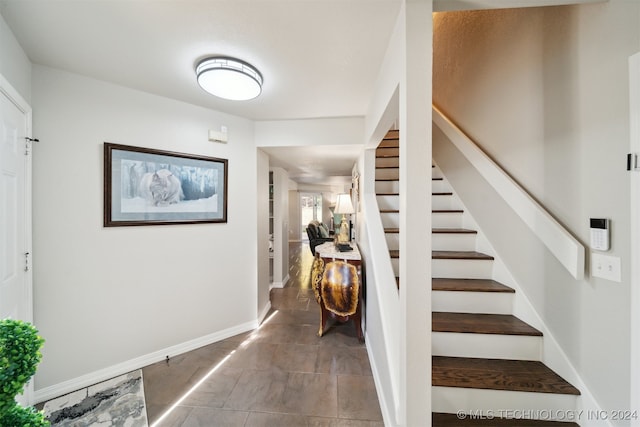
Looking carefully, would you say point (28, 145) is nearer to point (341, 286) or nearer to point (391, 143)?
point (341, 286)

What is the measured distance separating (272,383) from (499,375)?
159 centimetres

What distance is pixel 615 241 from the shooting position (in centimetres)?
108

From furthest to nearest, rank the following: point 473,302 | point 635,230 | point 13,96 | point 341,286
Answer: point 341,286 < point 473,302 < point 13,96 < point 635,230

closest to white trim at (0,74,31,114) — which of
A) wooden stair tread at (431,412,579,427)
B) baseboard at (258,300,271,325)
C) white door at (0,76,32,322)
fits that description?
white door at (0,76,32,322)

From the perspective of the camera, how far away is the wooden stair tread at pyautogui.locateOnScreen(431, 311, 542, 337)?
149 cm

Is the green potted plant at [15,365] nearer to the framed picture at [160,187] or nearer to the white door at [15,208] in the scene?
the white door at [15,208]

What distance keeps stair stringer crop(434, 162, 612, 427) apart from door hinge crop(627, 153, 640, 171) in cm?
96

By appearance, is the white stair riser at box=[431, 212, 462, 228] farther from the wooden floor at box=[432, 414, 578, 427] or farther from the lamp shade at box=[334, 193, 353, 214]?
the wooden floor at box=[432, 414, 578, 427]

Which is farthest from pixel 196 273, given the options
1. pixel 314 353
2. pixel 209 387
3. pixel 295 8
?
Result: pixel 295 8

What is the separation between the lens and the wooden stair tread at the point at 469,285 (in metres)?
1.71

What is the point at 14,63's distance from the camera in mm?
1445

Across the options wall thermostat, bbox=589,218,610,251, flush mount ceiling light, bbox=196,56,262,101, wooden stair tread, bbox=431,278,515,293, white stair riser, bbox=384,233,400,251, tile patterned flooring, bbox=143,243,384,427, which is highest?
flush mount ceiling light, bbox=196,56,262,101

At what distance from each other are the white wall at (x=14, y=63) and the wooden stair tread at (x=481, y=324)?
302 centimetres

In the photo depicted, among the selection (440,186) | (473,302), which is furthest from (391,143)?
(473,302)
